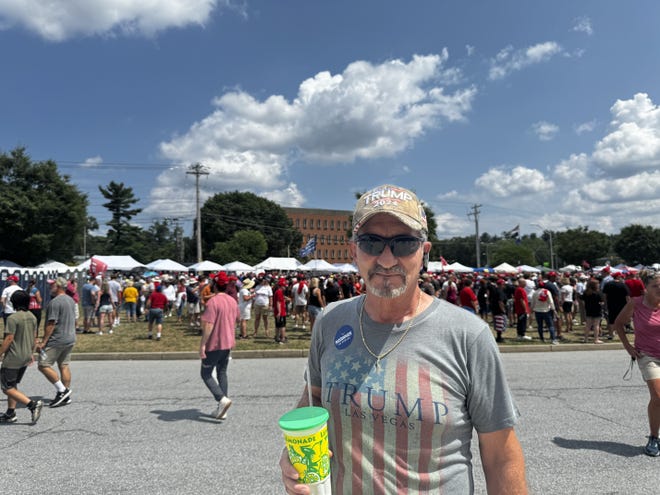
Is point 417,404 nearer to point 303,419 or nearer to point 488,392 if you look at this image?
point 488,392

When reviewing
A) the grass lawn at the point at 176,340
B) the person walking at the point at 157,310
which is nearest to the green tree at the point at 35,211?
the grass lawn at the point at 176,340

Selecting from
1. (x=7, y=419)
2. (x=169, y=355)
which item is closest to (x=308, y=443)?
(x=7, y=419)

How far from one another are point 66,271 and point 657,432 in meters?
27.7

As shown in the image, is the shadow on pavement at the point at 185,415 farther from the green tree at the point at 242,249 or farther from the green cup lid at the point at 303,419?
the green tree at the point at 242,249

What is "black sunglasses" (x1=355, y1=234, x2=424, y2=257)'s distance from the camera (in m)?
1.62

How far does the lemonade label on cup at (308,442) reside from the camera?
125 centimetres

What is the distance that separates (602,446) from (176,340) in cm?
1130

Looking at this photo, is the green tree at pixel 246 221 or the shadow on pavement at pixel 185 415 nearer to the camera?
the shadow on pavement at pixel 185 415

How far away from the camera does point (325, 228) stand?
4405 inches

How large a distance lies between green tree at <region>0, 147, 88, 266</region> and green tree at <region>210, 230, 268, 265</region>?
27457 mm

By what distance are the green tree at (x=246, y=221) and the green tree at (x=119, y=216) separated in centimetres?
1748

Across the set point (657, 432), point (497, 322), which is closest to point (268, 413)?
point (657, 432)

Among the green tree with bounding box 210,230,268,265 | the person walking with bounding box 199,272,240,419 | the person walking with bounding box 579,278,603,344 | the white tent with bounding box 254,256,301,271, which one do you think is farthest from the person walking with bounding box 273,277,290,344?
the green tree with bounding box 210,230,268,265

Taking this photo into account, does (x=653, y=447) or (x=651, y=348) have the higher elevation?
(x=651, y=348)
